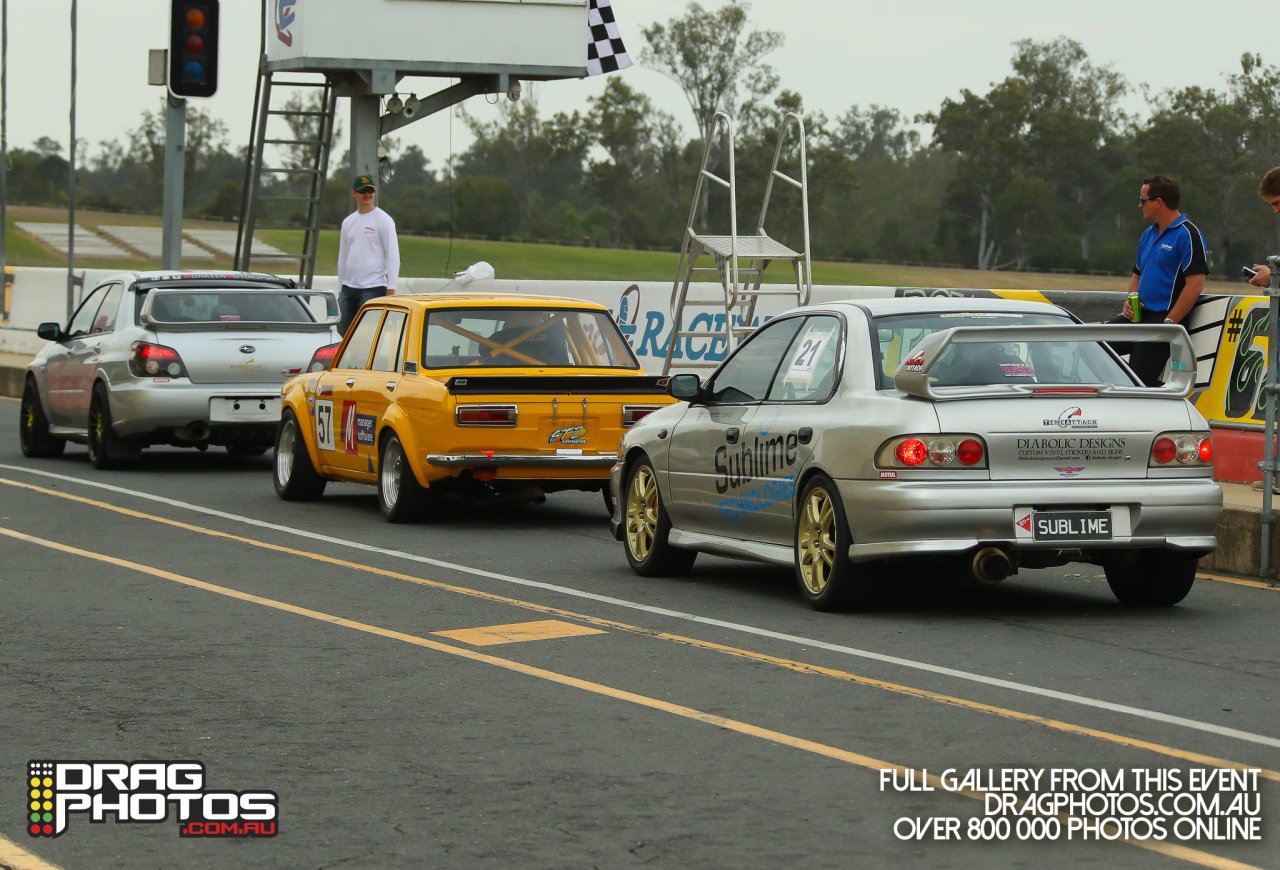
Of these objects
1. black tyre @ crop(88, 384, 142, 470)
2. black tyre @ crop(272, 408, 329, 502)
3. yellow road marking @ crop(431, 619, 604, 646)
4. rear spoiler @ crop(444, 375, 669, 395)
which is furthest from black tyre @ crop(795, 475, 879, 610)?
black tyre @ crop(88, 384, 142, 470)

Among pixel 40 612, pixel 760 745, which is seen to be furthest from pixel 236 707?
pixel 40 612

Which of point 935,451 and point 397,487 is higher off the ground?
point 935,451

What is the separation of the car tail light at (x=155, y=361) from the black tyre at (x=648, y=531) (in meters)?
6.53

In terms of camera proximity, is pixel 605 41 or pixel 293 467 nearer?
pixel 293 467

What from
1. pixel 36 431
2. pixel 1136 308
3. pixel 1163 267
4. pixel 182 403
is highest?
pixel 1163 267

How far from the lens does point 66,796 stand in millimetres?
6508

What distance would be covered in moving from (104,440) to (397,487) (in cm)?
460

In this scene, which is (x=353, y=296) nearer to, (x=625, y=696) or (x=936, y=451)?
(x=936, y=451)

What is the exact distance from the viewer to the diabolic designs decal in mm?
31234

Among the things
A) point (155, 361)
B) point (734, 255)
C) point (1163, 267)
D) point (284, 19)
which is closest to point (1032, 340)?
point (1163, 267)

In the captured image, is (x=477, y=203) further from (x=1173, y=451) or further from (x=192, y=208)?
(x=1173, y=451)

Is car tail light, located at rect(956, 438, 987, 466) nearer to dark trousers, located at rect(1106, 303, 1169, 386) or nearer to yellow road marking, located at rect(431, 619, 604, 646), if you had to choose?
yellow road marking, located at rect(431, 619, 604, 646)

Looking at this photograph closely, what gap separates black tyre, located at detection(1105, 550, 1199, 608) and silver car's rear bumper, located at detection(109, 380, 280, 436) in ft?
28.8

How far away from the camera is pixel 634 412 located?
14.2 metres
